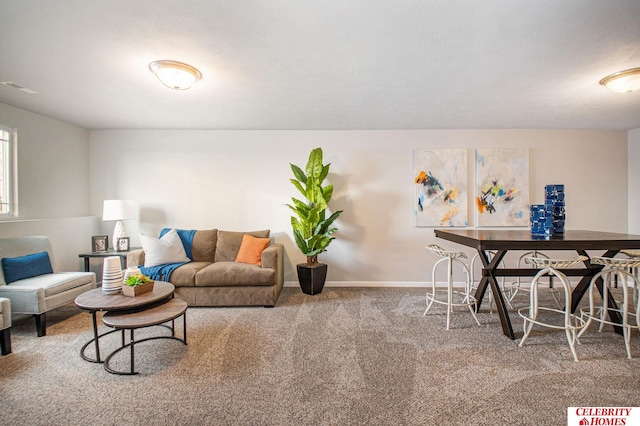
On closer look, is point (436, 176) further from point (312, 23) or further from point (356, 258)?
point (312, 23)

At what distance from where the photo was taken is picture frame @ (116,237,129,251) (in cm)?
409

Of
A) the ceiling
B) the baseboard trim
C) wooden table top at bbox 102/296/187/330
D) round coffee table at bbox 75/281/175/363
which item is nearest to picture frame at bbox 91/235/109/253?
the ceiling

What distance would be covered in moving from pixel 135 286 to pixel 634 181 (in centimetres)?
678

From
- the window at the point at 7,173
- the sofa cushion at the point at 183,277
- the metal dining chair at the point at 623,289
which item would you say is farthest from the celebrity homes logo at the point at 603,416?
the window at the point at 7,173

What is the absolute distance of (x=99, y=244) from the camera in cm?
407

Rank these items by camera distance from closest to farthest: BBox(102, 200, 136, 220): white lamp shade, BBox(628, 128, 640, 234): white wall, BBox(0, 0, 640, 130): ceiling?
BBox(0, 0, 640, 130): ceiling, BBox(102, 200, 136, 220): white lamp shade, BBox(628, 128, 640, 234): white wall

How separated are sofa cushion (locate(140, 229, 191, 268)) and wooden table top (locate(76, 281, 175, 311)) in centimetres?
116

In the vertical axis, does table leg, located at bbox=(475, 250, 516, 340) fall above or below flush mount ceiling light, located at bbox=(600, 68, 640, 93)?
below

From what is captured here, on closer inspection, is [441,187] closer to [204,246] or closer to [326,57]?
[326,57]

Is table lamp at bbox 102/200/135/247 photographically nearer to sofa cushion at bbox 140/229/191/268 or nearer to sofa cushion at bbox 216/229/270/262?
sofa cushion at bbox 140/229/191/268

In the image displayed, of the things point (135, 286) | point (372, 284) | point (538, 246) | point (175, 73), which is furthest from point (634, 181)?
point (135, 286)

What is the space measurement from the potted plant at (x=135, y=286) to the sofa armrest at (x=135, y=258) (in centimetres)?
135

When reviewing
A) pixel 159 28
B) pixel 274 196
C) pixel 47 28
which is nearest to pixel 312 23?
pixel 159 28

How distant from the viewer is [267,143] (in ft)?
14.9
